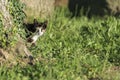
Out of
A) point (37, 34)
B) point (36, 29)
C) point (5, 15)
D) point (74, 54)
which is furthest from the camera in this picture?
point (36, 29)

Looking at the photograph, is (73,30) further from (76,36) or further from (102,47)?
(102,47)

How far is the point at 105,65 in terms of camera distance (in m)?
6.52

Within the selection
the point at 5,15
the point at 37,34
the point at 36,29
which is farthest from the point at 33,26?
the point at 5,15

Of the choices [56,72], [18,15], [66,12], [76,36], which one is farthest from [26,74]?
[66,12]

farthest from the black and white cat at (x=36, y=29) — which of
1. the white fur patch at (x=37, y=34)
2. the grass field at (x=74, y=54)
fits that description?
the grass field at (x=74, y=54)

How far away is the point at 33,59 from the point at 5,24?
0.69 metres

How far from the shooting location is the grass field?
234 inches

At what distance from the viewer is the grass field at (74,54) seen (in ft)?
19.5

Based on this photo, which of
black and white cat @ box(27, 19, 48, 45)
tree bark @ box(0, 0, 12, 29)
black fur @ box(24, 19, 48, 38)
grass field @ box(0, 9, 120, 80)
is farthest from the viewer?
black fur @ box(24, 19, 48, 38)

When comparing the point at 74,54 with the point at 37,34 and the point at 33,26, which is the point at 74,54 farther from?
the point at 33,26

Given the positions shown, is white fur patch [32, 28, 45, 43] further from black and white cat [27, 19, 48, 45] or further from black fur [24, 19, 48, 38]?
black fur [24, 19, 48, 38]

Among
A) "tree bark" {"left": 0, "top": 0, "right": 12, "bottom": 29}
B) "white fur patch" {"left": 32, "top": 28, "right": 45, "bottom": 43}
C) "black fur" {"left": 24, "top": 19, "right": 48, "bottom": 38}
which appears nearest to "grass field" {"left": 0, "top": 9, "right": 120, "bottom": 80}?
"white fur patch" {"left": 32, "top": 28, "right": 45, "bottom": 43}

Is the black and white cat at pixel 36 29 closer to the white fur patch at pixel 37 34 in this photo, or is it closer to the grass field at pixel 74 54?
the white fur patch at pixel 37 34

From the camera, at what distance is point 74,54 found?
22.0 feet
